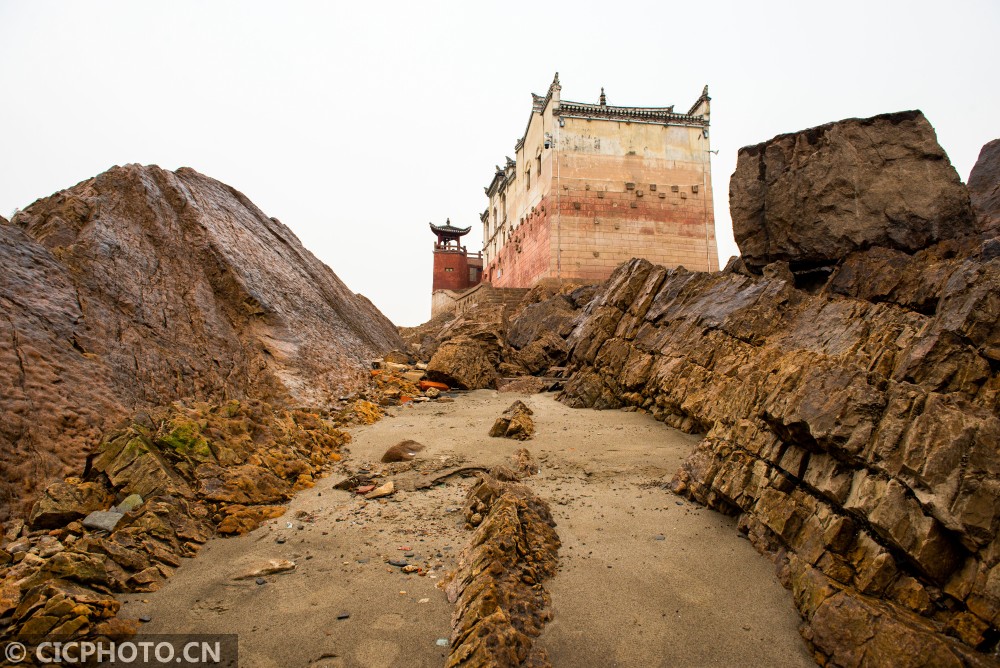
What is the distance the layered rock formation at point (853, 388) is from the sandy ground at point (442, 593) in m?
0.30

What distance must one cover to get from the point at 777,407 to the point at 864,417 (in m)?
0.55

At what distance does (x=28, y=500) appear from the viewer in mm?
2861

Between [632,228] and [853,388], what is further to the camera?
[632,228]

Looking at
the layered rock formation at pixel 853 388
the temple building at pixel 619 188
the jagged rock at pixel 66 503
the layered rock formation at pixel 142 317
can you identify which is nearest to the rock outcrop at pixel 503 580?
the layered rock formation at pixel 853 388

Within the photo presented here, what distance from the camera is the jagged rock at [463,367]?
9242 mm

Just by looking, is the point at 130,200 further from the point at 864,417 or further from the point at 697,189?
the point at 697,189

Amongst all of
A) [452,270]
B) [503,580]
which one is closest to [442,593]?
[503,580]

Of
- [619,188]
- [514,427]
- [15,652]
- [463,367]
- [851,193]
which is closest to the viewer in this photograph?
[15,652]

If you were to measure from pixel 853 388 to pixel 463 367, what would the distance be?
708cm

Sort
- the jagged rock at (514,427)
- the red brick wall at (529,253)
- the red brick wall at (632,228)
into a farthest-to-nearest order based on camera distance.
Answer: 1. the red brick wall at (529,253)
2. the red brick wall at (632,228)
3. the jagged rock at (514,427)

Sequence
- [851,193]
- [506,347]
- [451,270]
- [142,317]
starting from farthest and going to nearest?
[451,270] → [506,347] → [851,193] → [142,317]

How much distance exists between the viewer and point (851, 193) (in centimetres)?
618

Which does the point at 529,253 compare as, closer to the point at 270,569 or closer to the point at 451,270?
the point at 451,270

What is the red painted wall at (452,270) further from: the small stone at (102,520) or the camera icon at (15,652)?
the camera icon at (15,652)
